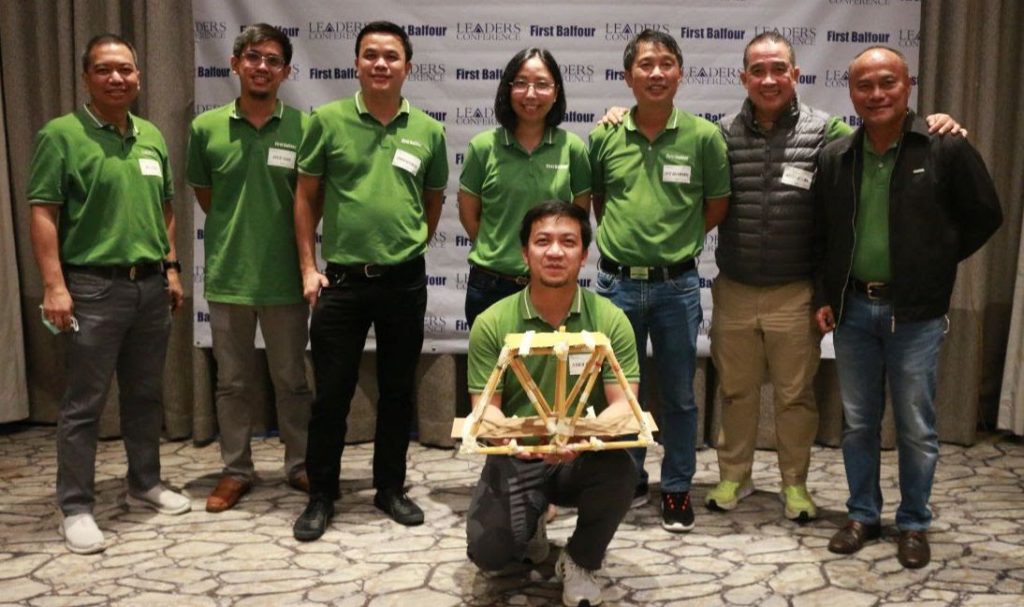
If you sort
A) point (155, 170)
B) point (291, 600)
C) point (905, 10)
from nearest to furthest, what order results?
point (291, 600), point (155, 170), point (905, 10)

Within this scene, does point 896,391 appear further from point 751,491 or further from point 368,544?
point 368,544

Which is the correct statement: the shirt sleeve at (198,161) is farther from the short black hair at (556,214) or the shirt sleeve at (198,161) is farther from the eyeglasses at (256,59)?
the short black hair at (556,214)

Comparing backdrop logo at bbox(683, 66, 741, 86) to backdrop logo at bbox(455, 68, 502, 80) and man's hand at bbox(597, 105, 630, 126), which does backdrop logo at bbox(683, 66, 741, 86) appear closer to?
backdrop logo at bbox(455, 68, 502, 80)

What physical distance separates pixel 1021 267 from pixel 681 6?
187cm

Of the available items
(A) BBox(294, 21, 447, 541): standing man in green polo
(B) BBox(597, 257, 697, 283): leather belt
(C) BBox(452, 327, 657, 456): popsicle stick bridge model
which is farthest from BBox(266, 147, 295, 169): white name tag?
(C) BBox(452, 327, 657, 456): popsicle stick bridge model

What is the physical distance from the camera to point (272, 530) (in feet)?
11.5

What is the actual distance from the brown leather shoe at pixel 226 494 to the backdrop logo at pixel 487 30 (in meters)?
2.03

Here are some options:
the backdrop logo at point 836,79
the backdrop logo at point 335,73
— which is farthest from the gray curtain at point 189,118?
the backdrop logo at point 335,73

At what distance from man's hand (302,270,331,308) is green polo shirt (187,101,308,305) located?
0.82 feet

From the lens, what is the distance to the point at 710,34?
171 inches

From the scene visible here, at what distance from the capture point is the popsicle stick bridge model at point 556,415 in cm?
261

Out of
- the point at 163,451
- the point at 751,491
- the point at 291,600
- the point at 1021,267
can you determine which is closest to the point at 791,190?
the point at 751,491

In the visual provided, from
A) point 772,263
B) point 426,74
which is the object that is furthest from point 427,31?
point 772,263

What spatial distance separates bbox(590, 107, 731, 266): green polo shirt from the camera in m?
3.38
